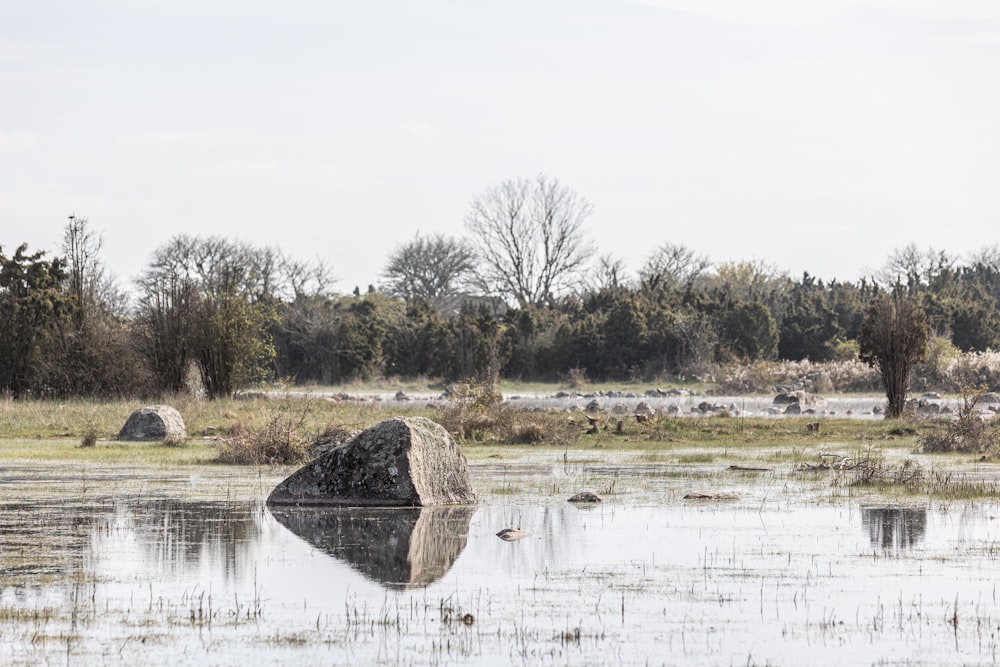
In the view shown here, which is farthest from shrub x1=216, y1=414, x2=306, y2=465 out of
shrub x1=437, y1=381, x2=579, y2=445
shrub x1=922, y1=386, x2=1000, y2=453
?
shrub x1=922, y1=386, x2=1000, y2=453

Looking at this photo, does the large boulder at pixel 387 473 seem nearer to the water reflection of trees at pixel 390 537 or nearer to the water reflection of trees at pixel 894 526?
the water reflection of trees at pixel 390 537

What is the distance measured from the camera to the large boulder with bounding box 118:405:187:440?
26859mm

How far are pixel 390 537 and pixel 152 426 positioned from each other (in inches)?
600

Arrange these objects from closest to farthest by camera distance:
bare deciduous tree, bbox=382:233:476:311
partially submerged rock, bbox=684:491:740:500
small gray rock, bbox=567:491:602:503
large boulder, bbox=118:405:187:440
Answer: small gray rock, bbox=567:491:602:503
partially submerged rock, bbox=684:491:740:500
large boulder, bbox=118:405:187:440
bare deciduous tree, bbox=382:233:476:311

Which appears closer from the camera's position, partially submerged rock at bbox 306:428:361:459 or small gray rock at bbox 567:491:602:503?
small gray rock at bbox 567:491:602:503

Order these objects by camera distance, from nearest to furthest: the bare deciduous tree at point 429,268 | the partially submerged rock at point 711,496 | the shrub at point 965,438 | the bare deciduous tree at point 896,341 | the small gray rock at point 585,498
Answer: the small gray rock at point 585,498, the partially submerged rock at point 711,496, the shrub at point 965,438, the bare deciduous tree at point 896,341, the bare deciduous tree at point 429,268

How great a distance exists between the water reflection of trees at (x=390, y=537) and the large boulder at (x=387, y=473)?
0.73ft

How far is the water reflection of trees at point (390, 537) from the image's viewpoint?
36.3 feet

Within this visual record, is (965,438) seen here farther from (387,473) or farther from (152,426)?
(152,426)

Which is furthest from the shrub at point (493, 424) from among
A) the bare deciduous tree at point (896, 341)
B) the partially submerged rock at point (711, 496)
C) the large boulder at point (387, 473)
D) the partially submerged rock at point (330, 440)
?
the large boulder at point (387, 473)

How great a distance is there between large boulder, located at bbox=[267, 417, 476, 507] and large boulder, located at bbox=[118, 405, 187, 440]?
454 inches

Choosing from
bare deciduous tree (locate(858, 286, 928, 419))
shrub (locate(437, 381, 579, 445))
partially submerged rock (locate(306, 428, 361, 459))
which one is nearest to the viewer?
partially submerged rock (locate(306, 428, 361, 459))

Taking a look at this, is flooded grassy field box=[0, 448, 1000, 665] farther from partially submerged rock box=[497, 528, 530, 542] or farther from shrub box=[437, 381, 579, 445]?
shrub box=[437, 381, 579, 445]

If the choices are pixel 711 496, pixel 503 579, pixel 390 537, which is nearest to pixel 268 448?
pixel 711 496
